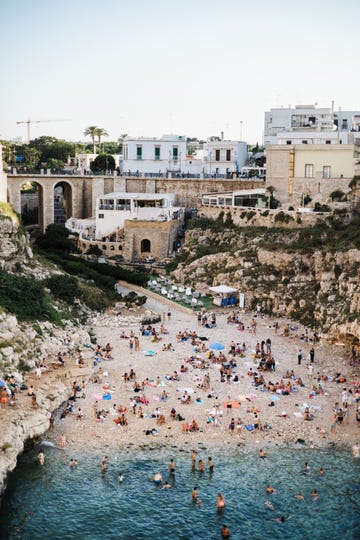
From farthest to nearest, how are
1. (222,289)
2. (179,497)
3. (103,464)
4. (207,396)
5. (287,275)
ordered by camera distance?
1. (222,289)
2. (287,275)
3. (207,396)
4. (103,464)
5. (179,497)

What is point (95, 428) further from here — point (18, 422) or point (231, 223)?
point (231, 223)

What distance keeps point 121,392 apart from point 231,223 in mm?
27555

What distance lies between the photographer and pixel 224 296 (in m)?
48.7

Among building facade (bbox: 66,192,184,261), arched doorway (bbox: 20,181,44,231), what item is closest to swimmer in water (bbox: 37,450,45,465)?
building facade (bbox: 66,192,184,261)

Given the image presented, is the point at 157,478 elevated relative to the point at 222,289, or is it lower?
lower

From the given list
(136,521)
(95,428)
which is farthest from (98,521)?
(95,428)

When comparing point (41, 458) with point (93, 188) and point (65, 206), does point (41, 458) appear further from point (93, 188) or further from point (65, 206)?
point (65, 206)

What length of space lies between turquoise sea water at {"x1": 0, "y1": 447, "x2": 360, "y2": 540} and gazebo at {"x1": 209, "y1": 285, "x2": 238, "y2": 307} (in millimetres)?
20924

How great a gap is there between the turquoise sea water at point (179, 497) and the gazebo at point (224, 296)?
20.9m

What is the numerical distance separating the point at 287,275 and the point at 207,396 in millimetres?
17514

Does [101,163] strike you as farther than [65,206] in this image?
Yes

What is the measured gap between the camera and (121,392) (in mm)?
33219

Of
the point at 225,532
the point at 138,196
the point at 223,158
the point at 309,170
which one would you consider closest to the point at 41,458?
the point at 225,532

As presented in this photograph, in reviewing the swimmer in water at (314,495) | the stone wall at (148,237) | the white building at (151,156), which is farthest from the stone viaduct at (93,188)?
the swimmer in water at (314,495)
